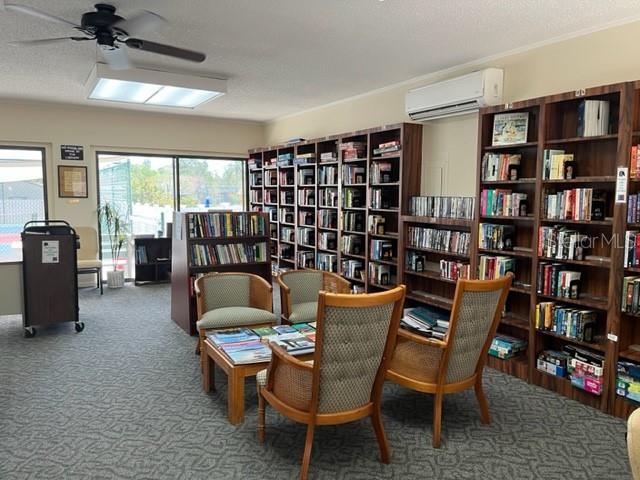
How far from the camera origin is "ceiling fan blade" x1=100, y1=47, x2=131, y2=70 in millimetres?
3702

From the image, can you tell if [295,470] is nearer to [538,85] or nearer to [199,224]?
[199,224]

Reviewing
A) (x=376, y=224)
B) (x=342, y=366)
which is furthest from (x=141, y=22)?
(x=376, y=224)

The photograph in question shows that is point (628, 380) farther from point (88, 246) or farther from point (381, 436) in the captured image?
point (88, 246)

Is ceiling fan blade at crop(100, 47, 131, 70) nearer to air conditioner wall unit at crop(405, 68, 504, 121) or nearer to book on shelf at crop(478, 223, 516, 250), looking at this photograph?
air conditioner wall unit at crop(405, 68, 504, 121)

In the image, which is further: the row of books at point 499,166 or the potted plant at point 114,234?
the potted plant at point 114,234

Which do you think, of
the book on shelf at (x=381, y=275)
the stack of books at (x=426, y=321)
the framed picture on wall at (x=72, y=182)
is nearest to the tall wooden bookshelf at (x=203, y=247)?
the book on shelf at (x=381, y=275)

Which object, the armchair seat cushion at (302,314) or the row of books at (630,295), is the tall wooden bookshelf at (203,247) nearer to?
the armchair seat cushion at (302,314)

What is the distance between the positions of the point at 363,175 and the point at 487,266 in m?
2.28

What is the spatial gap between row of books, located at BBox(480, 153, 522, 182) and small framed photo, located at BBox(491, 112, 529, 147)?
4.3 inches

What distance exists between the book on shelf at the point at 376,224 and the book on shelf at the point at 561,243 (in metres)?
2.12

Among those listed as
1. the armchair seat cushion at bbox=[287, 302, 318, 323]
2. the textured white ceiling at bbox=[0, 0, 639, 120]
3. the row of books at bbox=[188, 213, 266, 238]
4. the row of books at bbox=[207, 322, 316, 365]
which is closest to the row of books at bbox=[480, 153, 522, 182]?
the textured white ceiling at bbox=[0, 0, 639, 120]

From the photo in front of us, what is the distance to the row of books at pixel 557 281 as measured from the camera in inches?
141

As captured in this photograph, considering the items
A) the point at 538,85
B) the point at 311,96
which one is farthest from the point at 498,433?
the point at 311,96

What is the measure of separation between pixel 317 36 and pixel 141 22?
1.42m
